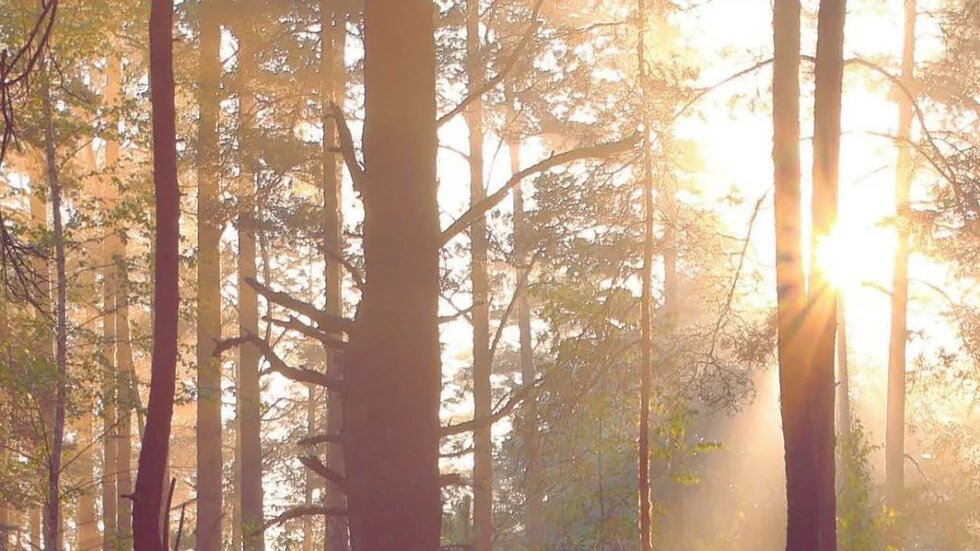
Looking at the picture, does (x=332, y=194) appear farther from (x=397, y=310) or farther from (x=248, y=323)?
(x=397, y=310)

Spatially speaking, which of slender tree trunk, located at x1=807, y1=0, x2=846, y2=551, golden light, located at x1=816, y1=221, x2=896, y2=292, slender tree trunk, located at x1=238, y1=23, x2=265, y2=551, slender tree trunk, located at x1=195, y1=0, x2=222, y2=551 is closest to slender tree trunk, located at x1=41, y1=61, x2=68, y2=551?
slender tree trunk, located at x1=195, y1=0, x2=222, y2=551

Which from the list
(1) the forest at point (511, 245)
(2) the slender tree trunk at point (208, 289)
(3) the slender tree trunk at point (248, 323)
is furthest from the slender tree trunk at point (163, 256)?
(3) the slender tree trunk at point (248, 323)

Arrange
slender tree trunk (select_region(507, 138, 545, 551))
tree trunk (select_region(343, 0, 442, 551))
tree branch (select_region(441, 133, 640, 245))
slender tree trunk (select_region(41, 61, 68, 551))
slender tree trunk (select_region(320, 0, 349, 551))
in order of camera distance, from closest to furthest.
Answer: tree trunk (select_region(343, 0, 442, 551)), tree branch (select_region(441, 133, 640, 245)), slender tree trunk (select_region(41, 61, 68, 551)), slender tree trunk (select_region(507, 138, 545, 551)), slender tree trunk (select_region(320, 0, 349, 551))

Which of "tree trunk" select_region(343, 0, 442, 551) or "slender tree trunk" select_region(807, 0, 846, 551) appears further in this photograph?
"slender tree trunk" select_region(807, 0, 846, 551)

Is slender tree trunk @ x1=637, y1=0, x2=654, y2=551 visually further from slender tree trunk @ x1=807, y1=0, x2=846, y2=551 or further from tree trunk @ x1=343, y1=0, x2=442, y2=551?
tree trunk @ x1=343, y1=0, x2=442, y2=551

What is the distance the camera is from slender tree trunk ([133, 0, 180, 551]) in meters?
4.49

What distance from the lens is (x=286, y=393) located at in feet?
143

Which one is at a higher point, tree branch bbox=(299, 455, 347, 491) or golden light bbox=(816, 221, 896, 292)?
golden light bbox=(816, 221, 896, 292)

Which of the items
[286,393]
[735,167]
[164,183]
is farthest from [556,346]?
[286,393]

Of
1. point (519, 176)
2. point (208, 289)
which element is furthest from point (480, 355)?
point (519, 176)

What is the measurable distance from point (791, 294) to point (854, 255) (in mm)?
6931

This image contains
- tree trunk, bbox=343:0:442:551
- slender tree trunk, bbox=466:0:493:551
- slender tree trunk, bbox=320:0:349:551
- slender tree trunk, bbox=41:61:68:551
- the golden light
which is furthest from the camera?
slender tree trunk, bbox=466:0:493:551

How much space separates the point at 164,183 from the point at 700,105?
1086 centimetres

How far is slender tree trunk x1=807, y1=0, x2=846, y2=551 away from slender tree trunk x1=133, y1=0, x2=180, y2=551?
21.3 feet
